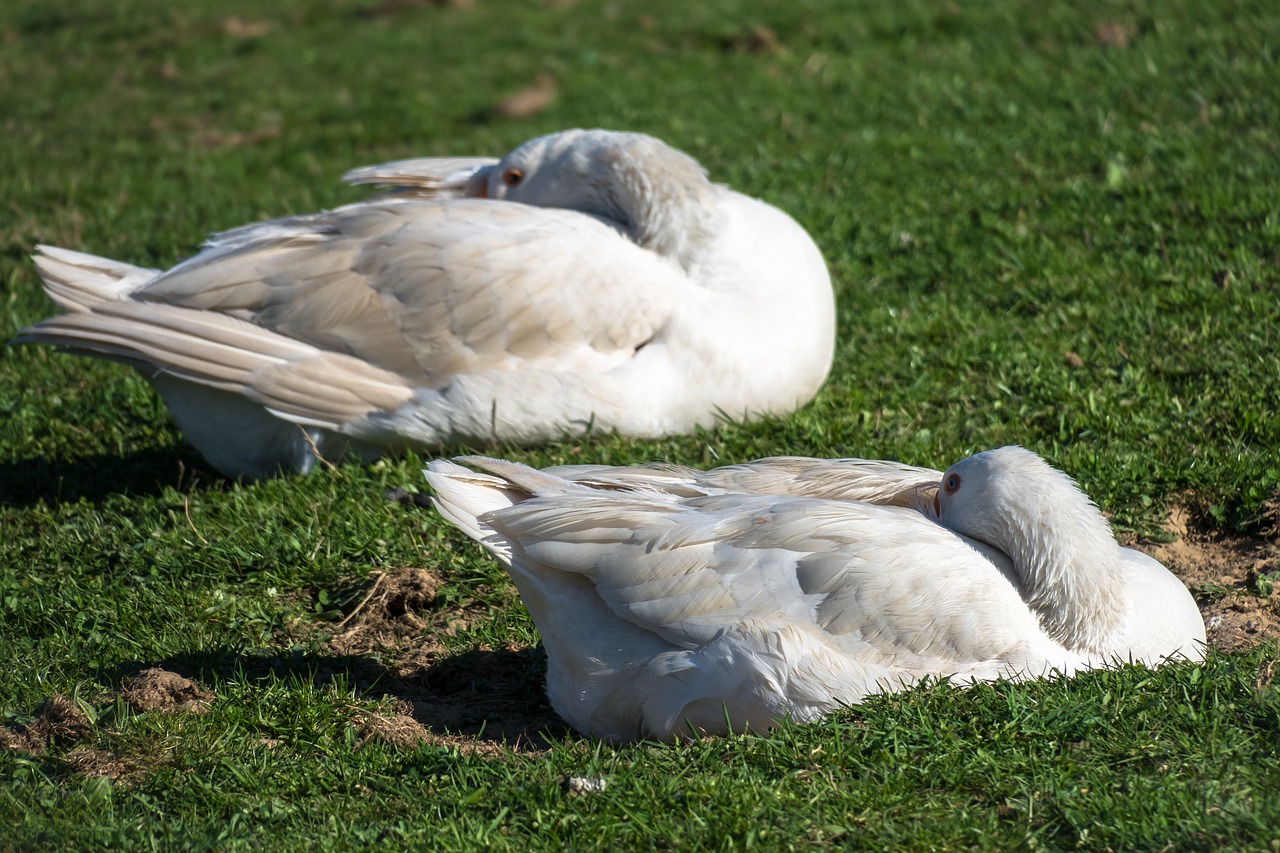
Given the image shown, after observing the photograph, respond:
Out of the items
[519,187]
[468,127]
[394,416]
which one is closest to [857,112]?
[468,127]

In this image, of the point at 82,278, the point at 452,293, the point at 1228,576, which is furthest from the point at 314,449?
the point at 1228,576

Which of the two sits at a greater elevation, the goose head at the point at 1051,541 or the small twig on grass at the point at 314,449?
the goose head at the point at 1051,541

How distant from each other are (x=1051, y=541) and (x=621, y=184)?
330cm

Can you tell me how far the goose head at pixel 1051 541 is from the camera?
394cm

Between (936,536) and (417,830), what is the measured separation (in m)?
1.75

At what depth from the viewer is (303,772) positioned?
383 cm

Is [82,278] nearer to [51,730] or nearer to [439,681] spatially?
[51,730]

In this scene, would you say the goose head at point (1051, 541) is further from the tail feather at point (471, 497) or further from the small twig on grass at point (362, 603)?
the small twig on grass at point (362, 603)

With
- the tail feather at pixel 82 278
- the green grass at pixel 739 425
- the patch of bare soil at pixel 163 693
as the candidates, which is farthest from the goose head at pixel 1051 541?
the tail feather at pixel 82 278

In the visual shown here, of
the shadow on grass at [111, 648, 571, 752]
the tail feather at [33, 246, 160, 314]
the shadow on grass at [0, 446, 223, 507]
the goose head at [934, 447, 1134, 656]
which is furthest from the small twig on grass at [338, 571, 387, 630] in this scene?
the tail feather at [33, 246, 160, 314]

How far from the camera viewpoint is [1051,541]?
398cm

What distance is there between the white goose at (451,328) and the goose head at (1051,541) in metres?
2.07

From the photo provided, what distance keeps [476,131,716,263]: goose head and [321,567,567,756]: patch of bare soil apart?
227 centimetres

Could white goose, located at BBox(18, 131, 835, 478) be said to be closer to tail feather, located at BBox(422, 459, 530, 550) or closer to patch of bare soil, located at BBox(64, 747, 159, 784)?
tail feather, located at BBox(422, 459, 530, 550)
